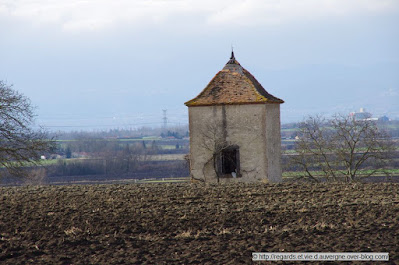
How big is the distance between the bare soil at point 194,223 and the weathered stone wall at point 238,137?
12.1 ft

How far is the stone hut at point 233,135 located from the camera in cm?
2866

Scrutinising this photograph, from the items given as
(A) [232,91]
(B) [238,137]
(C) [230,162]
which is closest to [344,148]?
(C) [230,162]

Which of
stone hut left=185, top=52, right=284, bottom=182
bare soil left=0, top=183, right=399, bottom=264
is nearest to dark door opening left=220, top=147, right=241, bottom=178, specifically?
stone hut left=185, top=52, right=284, bottom=182

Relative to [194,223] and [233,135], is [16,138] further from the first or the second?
[194,223]

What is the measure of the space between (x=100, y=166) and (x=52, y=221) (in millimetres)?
81650

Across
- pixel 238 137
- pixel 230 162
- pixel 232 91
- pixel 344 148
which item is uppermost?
pixel 232 91

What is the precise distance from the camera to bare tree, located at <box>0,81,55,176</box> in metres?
30.5

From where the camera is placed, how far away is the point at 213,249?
13.9 metres

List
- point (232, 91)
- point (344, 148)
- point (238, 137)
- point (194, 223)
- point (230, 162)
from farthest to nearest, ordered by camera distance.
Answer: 1. point (344, 148)
2. point (230, 162)
3. point (232, 91)
4. point (238, 137)
5. point (194, 223)

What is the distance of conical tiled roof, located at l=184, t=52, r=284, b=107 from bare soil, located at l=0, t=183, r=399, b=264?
507 cm

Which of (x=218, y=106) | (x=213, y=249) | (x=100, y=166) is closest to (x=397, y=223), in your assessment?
(x=213, y=249)

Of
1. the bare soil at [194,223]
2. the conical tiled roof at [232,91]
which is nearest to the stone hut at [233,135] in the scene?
the conical tiled roof at [232,91]

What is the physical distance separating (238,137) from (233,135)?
238mm

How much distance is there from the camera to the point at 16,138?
30.8m
